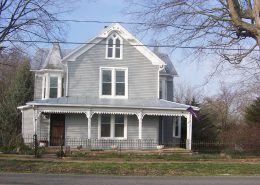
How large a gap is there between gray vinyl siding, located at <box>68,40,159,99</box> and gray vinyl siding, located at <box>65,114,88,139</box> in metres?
1.66

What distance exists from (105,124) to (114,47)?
18.6 ft

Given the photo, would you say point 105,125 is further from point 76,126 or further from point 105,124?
point 76,126

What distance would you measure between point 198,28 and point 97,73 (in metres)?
17.7

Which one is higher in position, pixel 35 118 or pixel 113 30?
pixel 113 30

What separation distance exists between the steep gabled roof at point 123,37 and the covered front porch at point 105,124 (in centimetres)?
310

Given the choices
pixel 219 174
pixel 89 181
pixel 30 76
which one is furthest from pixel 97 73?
pixel 89 181

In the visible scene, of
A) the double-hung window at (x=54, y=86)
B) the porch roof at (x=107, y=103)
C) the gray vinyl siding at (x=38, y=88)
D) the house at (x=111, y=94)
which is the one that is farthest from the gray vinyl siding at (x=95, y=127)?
the gray vinyl siding at (x=38, y=88)

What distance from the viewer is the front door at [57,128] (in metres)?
33.7

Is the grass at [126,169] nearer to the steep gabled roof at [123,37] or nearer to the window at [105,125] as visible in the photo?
the window at [105,125]

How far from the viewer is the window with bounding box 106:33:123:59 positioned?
3425 centimetres

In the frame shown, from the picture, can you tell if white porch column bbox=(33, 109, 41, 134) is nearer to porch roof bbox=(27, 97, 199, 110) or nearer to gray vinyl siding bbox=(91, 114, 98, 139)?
porch roof bbox=(27, 97, 199, 110)

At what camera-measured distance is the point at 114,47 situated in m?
34.3

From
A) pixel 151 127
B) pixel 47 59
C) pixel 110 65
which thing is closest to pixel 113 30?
pixel 110 65

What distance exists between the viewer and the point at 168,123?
123ft
